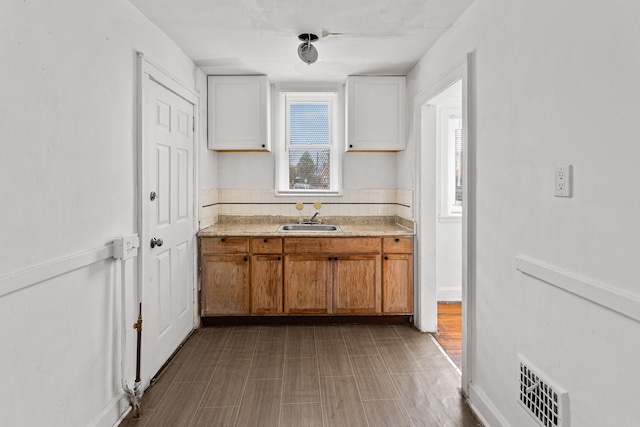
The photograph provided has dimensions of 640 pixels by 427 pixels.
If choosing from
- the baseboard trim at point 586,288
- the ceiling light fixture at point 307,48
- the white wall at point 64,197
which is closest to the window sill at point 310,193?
the ceiling light fixture at point 307,48

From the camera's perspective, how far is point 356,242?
3555 millimetres

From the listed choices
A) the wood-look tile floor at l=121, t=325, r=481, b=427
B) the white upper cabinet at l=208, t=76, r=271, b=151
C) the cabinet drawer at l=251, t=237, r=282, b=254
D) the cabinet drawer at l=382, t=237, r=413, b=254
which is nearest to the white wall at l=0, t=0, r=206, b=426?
the wood-look tile floor at l=121, t=325, r=481, b=427

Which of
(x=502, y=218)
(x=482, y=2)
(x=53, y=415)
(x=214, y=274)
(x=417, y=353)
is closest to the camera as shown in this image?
(x=53, y=415)

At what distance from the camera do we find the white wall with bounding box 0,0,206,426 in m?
1.42

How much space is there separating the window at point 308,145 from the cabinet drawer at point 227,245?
0.91 m

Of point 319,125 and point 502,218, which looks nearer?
point 502,218

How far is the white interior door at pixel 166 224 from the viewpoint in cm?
252

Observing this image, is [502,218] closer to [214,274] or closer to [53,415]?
[53,415]

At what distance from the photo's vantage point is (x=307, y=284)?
3566 mm

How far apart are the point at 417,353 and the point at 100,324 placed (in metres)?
2.20

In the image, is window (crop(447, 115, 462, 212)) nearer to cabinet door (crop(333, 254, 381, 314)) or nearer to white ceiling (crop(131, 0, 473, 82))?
white ceiling (crop(131, 0, 473, 82))

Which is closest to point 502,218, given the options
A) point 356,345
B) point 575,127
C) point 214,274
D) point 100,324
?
point 575,127

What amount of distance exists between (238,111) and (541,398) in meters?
3.28

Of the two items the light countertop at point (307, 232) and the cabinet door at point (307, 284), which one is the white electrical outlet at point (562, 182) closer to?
the light countertop at point (307, 232)
